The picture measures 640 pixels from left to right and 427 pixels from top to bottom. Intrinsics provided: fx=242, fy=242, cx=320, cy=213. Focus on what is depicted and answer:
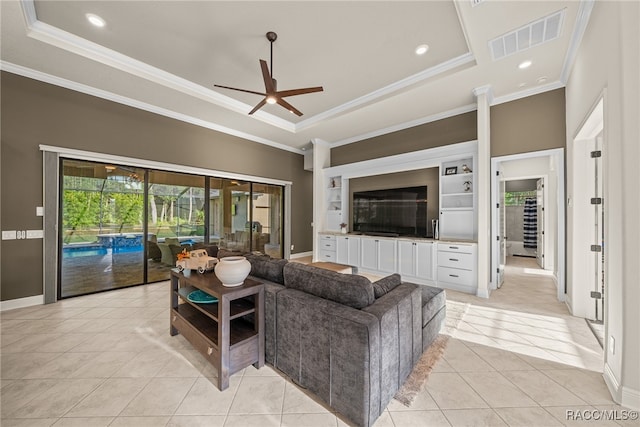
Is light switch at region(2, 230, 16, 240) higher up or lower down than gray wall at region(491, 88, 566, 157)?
lower down

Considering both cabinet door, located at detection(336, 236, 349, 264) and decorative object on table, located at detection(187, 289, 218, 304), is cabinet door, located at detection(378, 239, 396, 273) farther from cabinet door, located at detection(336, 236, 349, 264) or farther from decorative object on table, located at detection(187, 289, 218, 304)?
decorative object on table, located at detection(187, 289, 218, 304)

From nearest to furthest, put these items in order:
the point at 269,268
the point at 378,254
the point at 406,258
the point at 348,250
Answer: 1. the point at 269,268
2. the point at 406,258
3. the point at 378,254
4. the point at 348,250

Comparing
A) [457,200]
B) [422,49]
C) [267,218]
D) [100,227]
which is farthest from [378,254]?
[100,227]

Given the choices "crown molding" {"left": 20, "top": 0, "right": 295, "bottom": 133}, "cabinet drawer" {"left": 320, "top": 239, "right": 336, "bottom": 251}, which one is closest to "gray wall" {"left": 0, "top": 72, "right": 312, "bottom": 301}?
"crown molding" {"left": 20, "top": 0, "right": 295, "bottom": 133}

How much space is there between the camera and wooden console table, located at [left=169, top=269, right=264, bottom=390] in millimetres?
1703

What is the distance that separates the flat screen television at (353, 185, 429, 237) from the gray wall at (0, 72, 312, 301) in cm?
367

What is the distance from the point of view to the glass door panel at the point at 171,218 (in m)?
4.32

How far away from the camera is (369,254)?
4.99m

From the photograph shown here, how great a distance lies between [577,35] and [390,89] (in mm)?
2028

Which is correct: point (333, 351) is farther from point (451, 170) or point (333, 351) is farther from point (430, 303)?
point (451, 170)

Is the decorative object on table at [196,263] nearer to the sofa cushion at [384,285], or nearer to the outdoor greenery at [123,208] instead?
the sofa cushion at [384,285]

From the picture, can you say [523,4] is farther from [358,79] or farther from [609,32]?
[358,79]

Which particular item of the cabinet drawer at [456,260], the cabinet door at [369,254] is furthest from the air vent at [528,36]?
the cabinet door at [369,254]

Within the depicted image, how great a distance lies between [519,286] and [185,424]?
5065 mm
